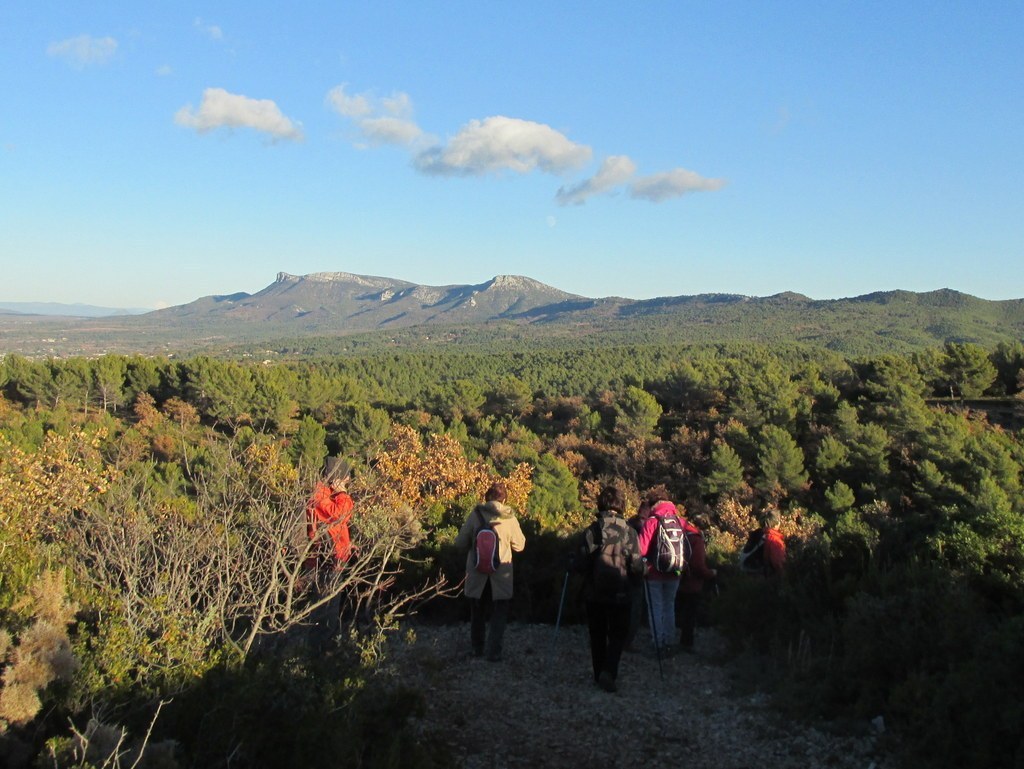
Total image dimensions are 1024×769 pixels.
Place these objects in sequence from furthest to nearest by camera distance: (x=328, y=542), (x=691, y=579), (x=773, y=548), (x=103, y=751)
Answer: (x=773, y=548) → (x=691, y=579) → (x=328, y=542) → (x=103, y=751)

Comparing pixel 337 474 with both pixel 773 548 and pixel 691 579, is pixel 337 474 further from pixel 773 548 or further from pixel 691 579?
pixel 773 548

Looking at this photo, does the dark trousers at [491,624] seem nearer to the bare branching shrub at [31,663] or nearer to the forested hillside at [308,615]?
the forested hillside at [308,615]

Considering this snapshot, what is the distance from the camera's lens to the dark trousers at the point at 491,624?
594 centimetres

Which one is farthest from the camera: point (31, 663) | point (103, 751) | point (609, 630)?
point (609, 630)

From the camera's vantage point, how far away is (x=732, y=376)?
144 feet

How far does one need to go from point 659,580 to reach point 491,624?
55.3 inches

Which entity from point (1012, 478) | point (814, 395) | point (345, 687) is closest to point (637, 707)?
point (345, 687)

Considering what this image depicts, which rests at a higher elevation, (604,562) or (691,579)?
(604,562)

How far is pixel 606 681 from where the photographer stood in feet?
17.7

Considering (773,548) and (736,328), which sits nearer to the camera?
(773,548)

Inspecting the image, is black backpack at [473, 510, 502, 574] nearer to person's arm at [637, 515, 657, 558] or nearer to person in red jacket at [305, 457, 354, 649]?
person in red jacket at [305, 457, 354, 649]

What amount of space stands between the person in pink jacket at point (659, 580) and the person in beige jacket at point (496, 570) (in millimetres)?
1093

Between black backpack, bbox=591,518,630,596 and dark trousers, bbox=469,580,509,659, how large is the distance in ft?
2.93

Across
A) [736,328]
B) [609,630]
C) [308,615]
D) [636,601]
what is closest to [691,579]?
[636,601]
